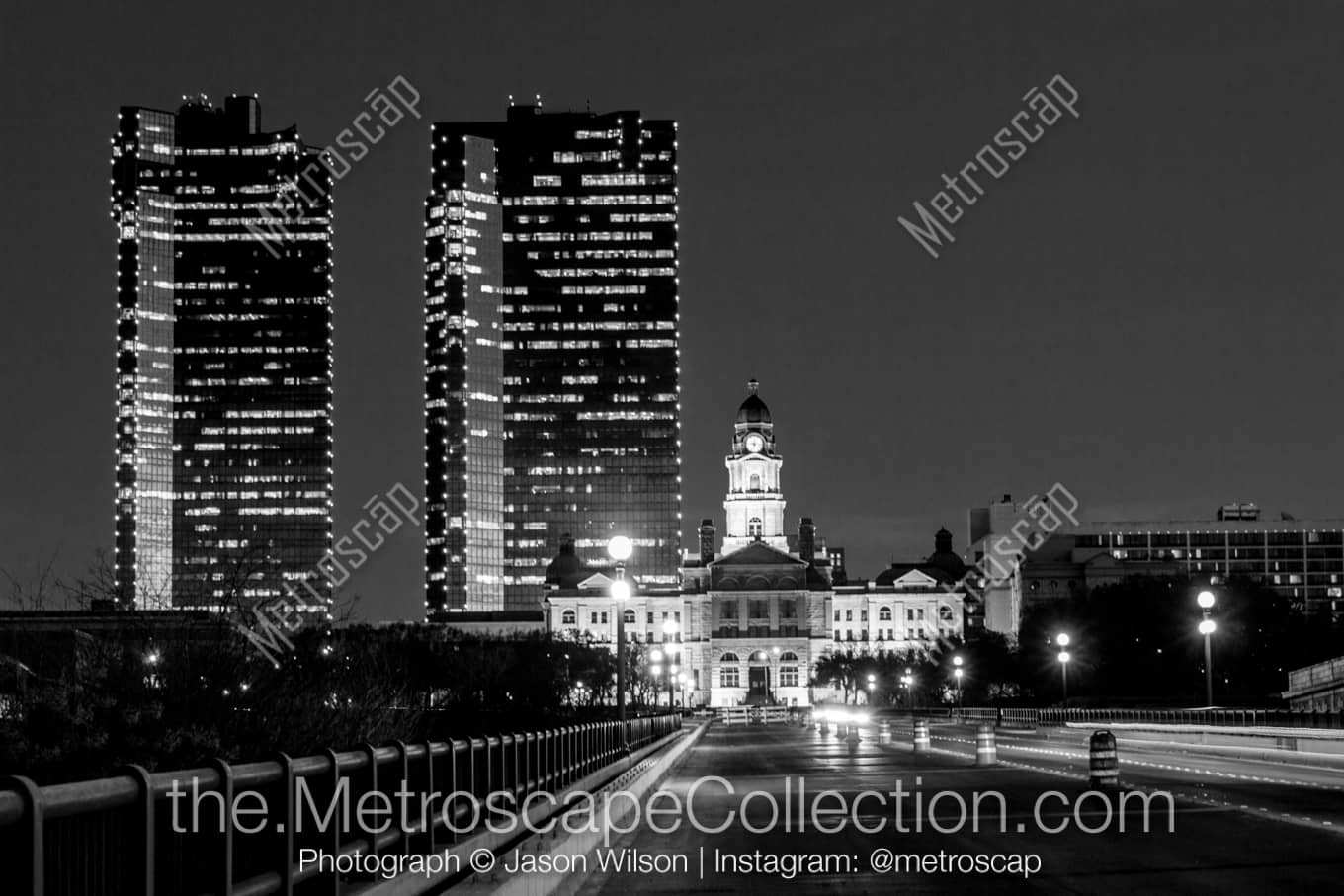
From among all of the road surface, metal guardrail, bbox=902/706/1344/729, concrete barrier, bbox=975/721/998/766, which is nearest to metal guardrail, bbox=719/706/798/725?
metal guardrail, bbox=902/706/1344/729

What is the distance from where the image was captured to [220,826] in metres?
10.0

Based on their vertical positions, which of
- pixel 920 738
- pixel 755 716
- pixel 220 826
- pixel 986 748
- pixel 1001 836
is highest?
pixel 220 826

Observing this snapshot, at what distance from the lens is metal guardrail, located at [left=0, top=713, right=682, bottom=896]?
750 cm

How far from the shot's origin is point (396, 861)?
14352mm

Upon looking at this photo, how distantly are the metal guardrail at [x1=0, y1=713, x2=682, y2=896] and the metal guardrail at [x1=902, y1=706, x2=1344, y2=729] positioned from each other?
157ft

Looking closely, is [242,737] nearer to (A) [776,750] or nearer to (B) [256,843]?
(B) [256,843]

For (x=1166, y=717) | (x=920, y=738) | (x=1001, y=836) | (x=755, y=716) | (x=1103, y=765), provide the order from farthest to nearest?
(x=755, y=716), (x=1166, y=717), (x=920, y=738), (x=1103, y=765), (x=1001, y=836)

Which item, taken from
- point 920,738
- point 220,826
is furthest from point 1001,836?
point 920,738

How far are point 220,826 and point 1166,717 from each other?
83511 mm

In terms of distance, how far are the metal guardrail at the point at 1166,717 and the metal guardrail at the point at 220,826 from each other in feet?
157

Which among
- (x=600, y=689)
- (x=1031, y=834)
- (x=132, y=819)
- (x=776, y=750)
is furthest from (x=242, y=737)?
(x=600, y=689)

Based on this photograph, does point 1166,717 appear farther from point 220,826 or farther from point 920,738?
point 220,826

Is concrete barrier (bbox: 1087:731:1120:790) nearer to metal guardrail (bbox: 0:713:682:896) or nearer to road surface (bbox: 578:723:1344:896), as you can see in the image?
road surface (bbox: 578:723:1344:896)

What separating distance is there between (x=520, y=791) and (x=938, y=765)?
86.5ft
